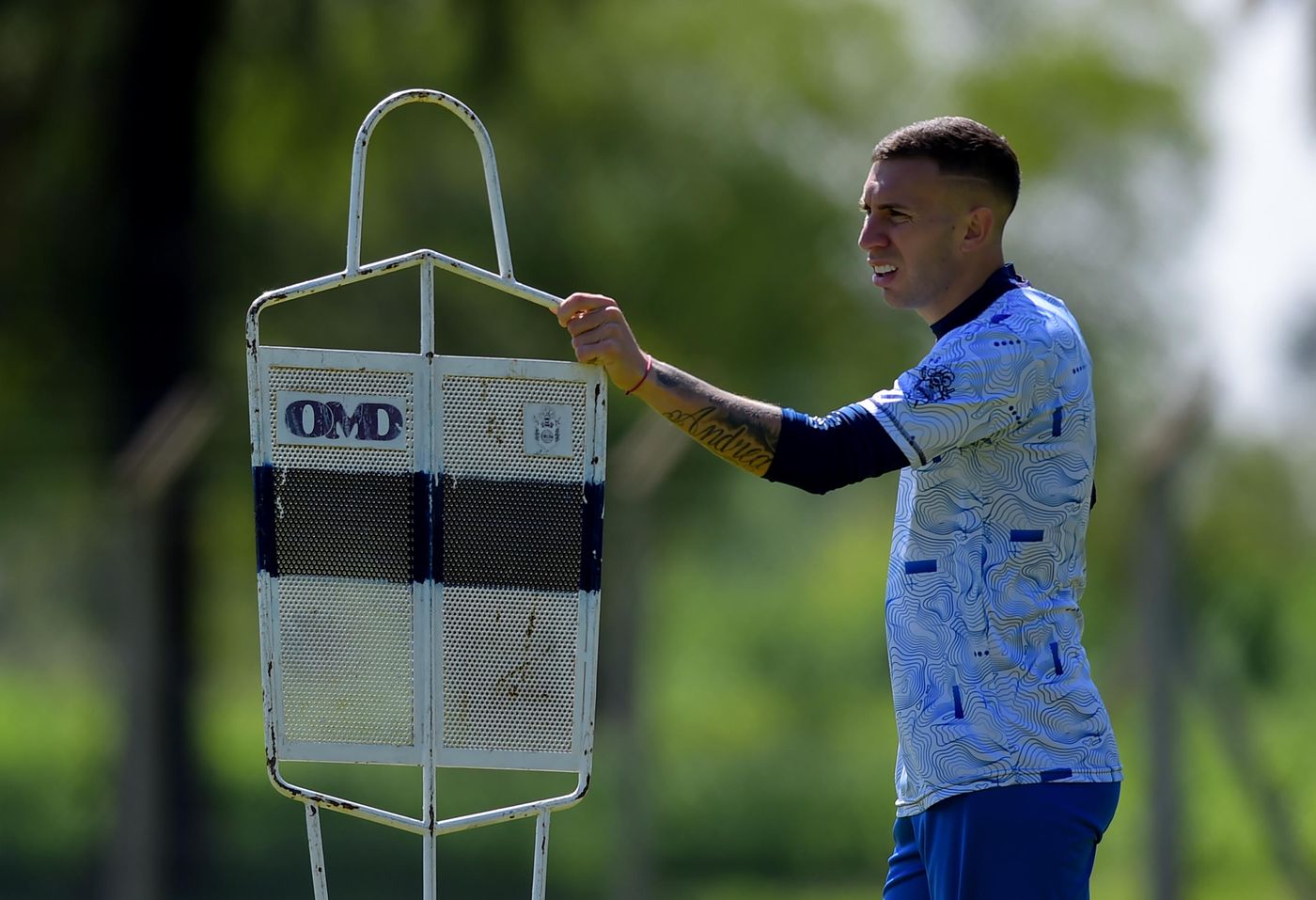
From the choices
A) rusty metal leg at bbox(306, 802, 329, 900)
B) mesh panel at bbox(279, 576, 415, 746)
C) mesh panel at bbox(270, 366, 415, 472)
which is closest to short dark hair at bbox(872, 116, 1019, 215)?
mesh panel at bbox(270, 366, 415, 472)

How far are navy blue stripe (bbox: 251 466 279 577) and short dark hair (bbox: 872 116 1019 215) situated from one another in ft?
4.09

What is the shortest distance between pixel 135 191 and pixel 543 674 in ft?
23.9

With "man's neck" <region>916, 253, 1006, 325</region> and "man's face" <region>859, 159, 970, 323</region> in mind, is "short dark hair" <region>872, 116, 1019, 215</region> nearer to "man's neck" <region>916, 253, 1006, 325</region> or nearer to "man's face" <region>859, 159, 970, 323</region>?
"man's face" <region>859, 159, 970, 323</region>

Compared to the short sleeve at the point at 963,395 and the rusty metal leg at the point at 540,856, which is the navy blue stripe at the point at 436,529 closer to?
the rusty metal leg at the point at 540,856

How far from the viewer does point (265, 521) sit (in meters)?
3.13

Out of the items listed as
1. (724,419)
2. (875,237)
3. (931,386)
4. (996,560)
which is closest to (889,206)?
(875,237)

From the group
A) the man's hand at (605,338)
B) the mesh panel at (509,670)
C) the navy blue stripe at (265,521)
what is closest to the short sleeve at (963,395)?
the man's hand at (605,338)

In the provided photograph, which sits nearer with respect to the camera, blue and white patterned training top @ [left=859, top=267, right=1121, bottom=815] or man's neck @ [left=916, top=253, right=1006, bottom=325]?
blue and white patterned training top @ [left=859, top=267, right=1121, bottom=815]

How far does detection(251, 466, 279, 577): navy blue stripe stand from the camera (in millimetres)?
3104

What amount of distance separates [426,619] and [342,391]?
1.43ft

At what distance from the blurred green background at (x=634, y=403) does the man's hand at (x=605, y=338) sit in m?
3.59

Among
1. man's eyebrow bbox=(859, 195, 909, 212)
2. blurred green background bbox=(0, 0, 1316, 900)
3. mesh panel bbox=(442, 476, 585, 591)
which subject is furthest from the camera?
blurred green background bbox=(0, 0, 1316, 900)

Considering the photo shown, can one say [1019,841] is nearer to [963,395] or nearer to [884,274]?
[963,395]

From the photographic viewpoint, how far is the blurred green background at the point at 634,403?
6711 millimetres
